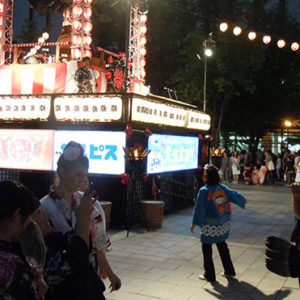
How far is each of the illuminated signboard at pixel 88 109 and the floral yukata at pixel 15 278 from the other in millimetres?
7879

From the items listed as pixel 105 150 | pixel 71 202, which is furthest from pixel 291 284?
pixel 105 150

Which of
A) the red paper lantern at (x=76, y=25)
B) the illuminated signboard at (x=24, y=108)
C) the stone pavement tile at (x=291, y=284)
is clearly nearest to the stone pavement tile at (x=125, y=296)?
the stone pavement tile at (x=291, y=284)

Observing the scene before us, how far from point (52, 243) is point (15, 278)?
0.50 metres

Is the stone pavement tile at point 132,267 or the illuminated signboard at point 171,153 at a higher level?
the illuminated signboard at point 171,153

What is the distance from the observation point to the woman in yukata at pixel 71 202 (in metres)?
2.76

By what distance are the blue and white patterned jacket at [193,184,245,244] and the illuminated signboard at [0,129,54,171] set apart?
212 inches

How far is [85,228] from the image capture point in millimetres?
2271

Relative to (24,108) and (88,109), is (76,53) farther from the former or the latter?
(88,109)

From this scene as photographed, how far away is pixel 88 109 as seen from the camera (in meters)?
10.1

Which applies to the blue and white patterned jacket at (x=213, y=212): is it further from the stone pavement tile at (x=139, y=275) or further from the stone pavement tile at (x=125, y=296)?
the stone pavement tile at (x=125, y=296)

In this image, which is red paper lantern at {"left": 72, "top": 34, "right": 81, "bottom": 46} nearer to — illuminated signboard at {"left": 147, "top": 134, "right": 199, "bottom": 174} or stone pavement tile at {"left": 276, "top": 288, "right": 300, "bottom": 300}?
illuminated signboard at {"left": 147, "top": 134, "right": 199, "bottom": 174}

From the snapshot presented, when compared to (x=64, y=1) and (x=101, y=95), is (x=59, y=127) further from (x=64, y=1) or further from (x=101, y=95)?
(x=64, y=1)

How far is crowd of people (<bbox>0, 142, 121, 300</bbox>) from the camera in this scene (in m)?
1.89

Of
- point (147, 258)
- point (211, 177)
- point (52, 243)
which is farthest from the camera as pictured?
point (147, 258)
